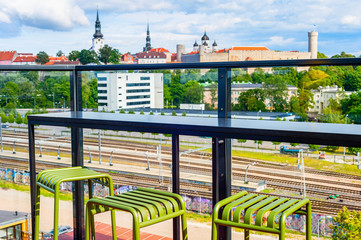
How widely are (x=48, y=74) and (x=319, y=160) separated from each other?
1.41 meters

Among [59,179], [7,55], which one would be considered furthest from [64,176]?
[7,55]

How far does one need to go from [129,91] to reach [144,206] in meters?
1.04

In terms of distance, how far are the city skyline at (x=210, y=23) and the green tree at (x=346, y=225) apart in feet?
178

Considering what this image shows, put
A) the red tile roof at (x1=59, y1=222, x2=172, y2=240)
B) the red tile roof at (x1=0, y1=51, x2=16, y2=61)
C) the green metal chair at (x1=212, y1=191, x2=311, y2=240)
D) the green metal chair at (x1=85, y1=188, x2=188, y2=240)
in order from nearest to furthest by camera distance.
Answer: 1. the green metal chair at (x1=212, y1=191, x2=311, y2=240)
2. the green metal chair at (x1=85, y1=188, x2=188, y2=240)
3. the red tile roof at (x1=59, y1=222, x2=172, y2=240)
4. the red tile roof at (x1=0, y1=51, x2=16, y2=61)

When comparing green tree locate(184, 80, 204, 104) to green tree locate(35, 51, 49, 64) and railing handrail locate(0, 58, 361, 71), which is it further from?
green tree locate(35, 51, 49, 64)

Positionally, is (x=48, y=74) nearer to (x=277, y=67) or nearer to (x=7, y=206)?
(x=7, y=206)

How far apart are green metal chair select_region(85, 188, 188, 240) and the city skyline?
5460 cm

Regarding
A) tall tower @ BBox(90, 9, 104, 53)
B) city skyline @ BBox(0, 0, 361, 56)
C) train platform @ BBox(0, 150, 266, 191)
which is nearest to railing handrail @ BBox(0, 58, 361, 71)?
train platform @ BBox(0, 150, 266, 191)

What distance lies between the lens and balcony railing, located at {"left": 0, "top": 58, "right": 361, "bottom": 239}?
1.17m

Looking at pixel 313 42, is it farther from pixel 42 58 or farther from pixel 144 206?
pixel 144 206

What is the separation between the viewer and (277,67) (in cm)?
157

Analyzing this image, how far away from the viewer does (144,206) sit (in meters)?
1.18

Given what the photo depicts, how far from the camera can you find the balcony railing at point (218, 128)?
1.17m

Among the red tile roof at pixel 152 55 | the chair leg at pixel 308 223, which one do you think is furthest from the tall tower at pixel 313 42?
the chair leg at pixel 308 223
